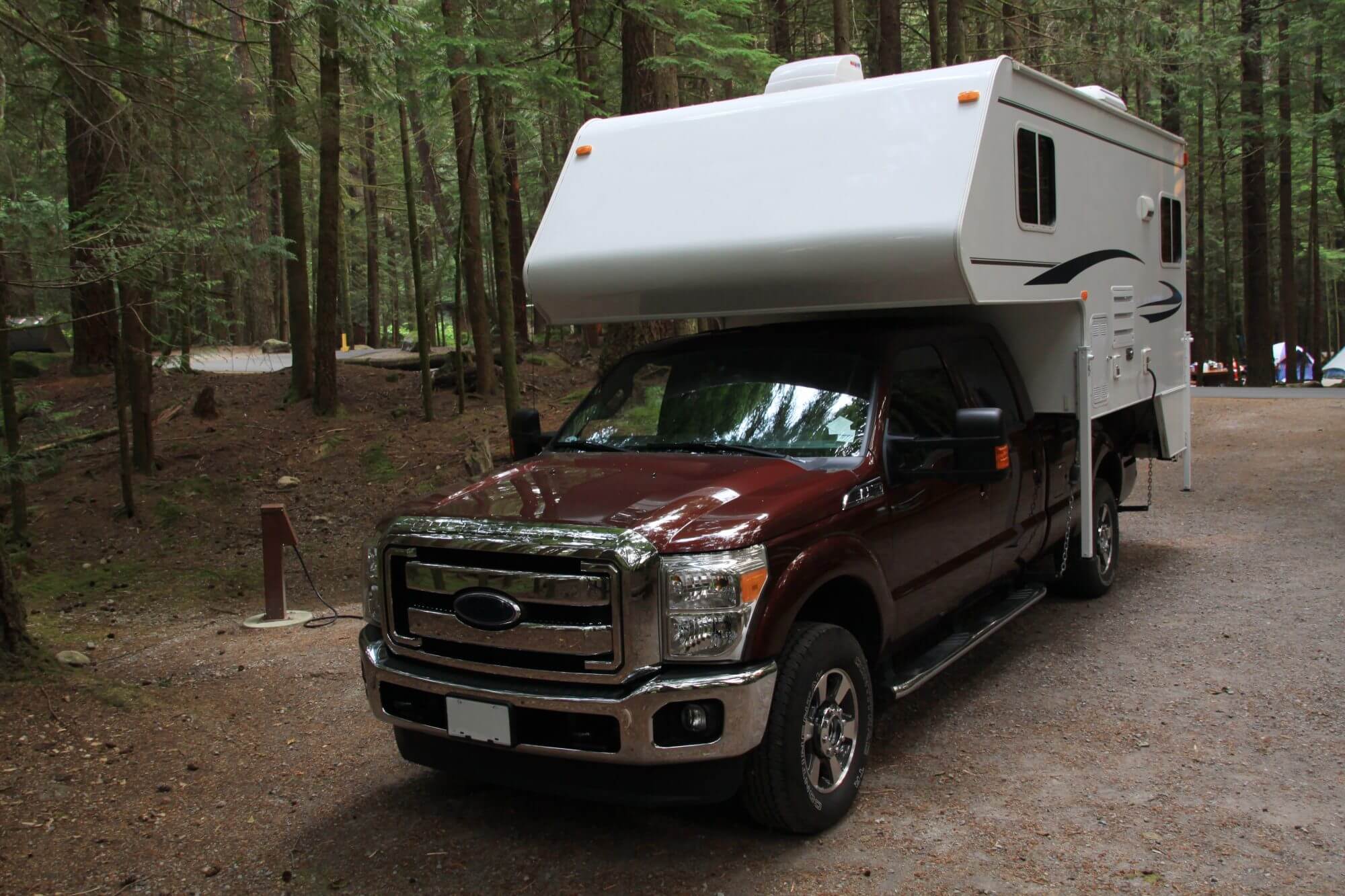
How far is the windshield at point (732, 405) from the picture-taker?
512cm

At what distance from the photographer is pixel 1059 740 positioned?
204 inches

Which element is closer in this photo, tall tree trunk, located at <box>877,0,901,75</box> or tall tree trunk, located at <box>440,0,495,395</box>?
tall tree trunk, located at <box>440,0,495,395</box>

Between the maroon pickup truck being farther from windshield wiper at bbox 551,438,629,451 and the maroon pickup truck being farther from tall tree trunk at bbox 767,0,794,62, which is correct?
tall tree trunk at bbox 767,0,794,62

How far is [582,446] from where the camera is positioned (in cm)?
557

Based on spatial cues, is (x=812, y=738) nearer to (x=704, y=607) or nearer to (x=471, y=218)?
(x=704, y=607)

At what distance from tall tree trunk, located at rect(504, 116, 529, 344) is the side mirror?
9.02 meters

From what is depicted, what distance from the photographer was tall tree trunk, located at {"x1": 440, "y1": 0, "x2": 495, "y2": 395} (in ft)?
41.2

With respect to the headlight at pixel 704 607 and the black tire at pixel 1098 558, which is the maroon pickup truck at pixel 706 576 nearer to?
the headlight at pixel 704 607

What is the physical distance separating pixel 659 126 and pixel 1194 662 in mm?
4315

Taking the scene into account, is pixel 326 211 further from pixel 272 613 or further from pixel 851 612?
pixel 851 612

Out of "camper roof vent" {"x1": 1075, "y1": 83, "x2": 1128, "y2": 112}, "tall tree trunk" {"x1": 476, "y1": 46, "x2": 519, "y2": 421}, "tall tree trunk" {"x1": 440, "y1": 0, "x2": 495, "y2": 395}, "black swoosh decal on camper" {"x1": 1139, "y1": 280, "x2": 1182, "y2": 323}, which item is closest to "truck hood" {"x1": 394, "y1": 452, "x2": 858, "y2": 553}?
"camper roof vent" {"x1": 1075, "y1": 83, "x2": 1128, "y2": 112}

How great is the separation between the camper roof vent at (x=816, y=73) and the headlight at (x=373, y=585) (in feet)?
11.9

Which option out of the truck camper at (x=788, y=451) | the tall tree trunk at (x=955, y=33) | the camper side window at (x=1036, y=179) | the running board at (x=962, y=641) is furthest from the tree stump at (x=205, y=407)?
the camper side window at (x=1036, y=179)

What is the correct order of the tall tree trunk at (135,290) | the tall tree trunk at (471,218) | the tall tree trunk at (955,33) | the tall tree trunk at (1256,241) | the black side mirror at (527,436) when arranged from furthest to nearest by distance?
the tall tree trunk at (1256,241), the tall tree trunk at (955,33), the tall tree trunk at (471,218), the tall tree trunk at (135,290), the black side mirror at (527,436)
